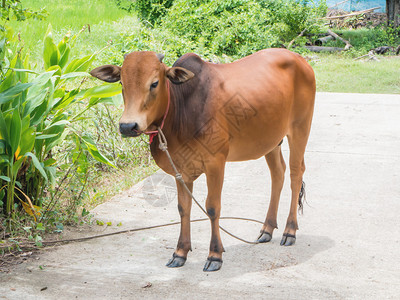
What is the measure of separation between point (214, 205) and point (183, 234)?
37cm

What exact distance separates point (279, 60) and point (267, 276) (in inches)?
68.6

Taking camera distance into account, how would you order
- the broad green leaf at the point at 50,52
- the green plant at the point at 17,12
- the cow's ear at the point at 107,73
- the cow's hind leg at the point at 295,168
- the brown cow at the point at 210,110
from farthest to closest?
the broad green leaf at the point at 50,52
the cow's hind leg at the point at 295,168
the green plant at the point at 17,12
the cow's ear at the point at 107,73
the brown cow at the point at 210,110

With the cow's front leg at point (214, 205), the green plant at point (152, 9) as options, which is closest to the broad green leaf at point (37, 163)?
the cow's front leg at point (214, 205)

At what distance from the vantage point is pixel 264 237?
4836 mm

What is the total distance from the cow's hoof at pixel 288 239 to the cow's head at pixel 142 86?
1.64 metres

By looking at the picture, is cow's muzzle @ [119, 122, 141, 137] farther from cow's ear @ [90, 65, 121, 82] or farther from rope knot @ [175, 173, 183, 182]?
rope knot @ [175, 173, 183, 182]

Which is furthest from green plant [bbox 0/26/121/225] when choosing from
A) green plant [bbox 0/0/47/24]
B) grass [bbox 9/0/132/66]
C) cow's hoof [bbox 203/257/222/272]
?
grass [bbox 9/0/132/66]

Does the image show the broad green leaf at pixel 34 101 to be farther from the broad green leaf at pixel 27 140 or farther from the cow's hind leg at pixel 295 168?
the cow's hind leg at pixel 295 168

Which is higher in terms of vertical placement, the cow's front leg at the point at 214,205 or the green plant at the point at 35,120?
the green plant at the point at 35,120

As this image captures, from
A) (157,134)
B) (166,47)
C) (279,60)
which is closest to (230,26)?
(166,47)

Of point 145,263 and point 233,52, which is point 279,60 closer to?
point 145,263

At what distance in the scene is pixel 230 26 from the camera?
13750 millimetres

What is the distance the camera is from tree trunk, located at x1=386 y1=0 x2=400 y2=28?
16844mm

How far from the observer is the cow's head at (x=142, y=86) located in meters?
3.65
